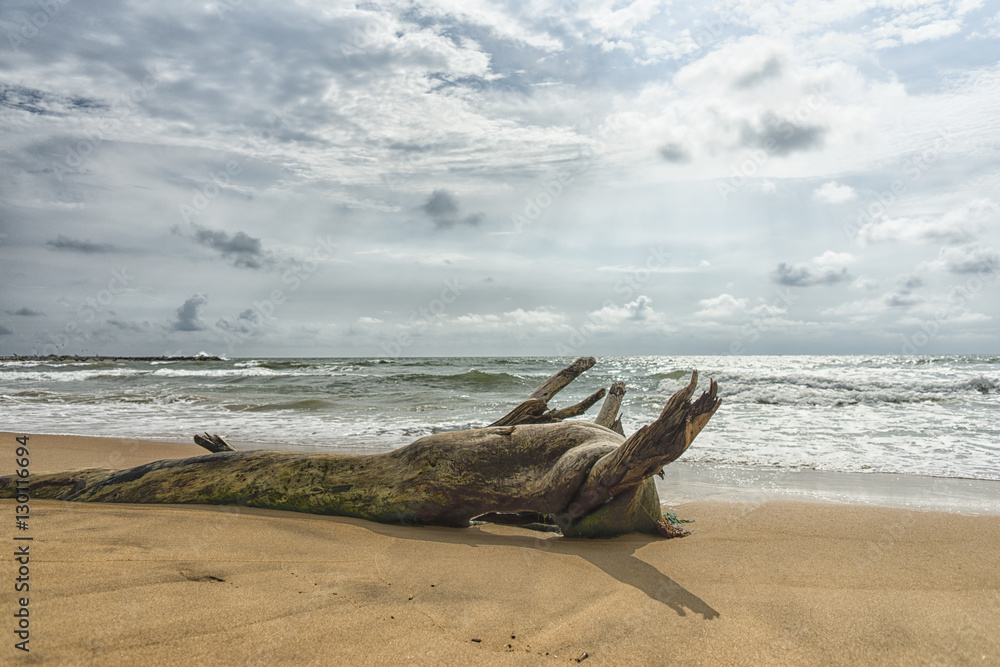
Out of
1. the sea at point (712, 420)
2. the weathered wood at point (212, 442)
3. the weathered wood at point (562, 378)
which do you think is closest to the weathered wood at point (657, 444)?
the weathered wood at point (562, 378)

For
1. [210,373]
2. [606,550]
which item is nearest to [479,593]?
[606,550]

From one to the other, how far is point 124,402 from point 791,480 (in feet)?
56.6

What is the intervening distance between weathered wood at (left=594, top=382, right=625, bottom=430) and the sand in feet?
5.84

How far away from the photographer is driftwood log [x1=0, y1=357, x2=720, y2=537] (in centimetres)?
402

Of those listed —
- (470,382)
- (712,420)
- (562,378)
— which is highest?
(562,378)

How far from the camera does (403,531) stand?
4.08 m

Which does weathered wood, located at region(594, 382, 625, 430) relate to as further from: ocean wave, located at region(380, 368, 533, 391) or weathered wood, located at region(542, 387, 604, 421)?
ocean wave, located at region(380, 368, 533, 391)

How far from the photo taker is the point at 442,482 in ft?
13.9

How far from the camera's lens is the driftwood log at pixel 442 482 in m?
4.02

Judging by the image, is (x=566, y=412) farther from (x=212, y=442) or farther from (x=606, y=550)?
(x=212, y=442)

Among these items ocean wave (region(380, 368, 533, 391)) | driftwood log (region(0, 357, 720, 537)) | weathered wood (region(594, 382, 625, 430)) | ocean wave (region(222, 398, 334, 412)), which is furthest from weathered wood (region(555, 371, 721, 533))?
ocean wave (region(380, 368, 533, 391))

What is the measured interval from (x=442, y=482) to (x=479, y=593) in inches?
55.7

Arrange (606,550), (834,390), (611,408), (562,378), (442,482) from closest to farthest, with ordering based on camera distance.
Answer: (606,550) < (442,482) < (611,408) < (562,378) < (834,390)

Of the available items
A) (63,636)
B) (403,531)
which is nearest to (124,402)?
(403,531)
